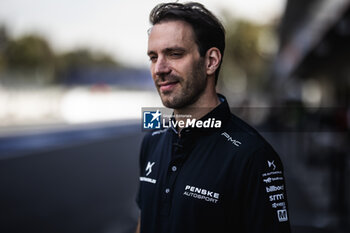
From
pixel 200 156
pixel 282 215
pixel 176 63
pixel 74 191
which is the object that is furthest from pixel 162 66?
pixel 74 191

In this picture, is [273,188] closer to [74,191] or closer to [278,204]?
[278,204]

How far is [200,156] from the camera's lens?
5.96 feet

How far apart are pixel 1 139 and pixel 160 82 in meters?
12.4

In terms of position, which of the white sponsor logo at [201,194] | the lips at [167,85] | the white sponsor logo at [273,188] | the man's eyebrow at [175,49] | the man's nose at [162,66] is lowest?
the white sponsor logo at [201,194]

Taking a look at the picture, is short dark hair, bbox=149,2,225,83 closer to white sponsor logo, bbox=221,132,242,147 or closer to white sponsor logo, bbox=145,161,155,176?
white sponsor logo, bbox=221,132,242,147

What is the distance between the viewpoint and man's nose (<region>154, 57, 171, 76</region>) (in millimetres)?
1829

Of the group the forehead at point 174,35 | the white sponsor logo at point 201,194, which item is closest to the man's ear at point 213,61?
the forehead at point 174,35

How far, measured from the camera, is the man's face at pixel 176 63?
1811mm

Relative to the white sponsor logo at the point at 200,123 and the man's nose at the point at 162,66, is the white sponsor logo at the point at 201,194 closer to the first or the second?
the white sponsor logo at the point at 200,123

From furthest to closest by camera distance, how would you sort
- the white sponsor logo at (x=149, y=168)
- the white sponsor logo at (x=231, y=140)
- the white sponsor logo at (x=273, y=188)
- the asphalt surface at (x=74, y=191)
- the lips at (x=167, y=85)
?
the asphalt surface at (x=74, y=191)
the white sponsor logo at (x=149, y=168)
the lips at (x=167, y=85)
the white sponsor logo at (x=231, y=140)
the white sponsor logo at (x=273, y=188)

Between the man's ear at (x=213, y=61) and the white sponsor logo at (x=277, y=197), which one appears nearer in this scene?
the white sponsor logo at (x=277, y=197)

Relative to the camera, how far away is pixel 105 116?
32.5 meters

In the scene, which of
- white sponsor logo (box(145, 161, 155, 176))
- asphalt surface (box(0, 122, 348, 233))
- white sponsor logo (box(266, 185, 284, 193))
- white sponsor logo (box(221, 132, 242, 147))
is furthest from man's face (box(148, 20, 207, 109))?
asphalt surface (box(0, 122, 348, 233))

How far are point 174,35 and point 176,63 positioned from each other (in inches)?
5.0
